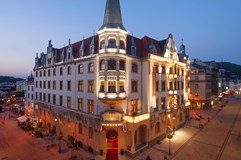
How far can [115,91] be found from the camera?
2203 cm

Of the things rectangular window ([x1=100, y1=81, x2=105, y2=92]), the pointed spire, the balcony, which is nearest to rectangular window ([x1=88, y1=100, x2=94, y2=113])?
the balcony

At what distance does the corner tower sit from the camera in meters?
22.0

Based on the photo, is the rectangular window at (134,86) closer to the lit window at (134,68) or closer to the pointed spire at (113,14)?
the lit window at (134,68)

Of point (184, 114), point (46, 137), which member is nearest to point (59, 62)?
point (46, 137)

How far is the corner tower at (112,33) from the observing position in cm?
2205

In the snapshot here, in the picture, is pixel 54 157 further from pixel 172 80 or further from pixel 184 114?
pixel 184 114

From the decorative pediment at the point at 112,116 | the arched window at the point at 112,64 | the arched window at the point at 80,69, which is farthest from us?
the arched window at the point at 80,69

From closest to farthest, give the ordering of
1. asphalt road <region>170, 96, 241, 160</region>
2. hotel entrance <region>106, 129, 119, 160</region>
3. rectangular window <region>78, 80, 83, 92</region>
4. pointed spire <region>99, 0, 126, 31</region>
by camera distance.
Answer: asphalt road <region>170, 96, 241, 160</region> < hotel entrance <region>106, 129, 119, 160</region> < pointed spire <region>99, 0, 126, 31</region> < rectangular window <region>78, 80, 83, 92</region>

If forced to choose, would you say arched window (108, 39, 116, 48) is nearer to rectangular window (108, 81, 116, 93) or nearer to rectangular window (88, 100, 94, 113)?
rectangular window (108, 81, 116, 93)

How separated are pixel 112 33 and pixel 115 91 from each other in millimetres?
8640

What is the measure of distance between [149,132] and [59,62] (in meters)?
23.5

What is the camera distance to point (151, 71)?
25984 mm

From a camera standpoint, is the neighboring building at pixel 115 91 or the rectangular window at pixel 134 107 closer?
the neighboring building at pixel 115 91

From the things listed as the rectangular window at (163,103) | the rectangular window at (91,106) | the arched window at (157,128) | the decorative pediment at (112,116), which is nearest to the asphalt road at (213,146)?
the arched window at (157,128)
